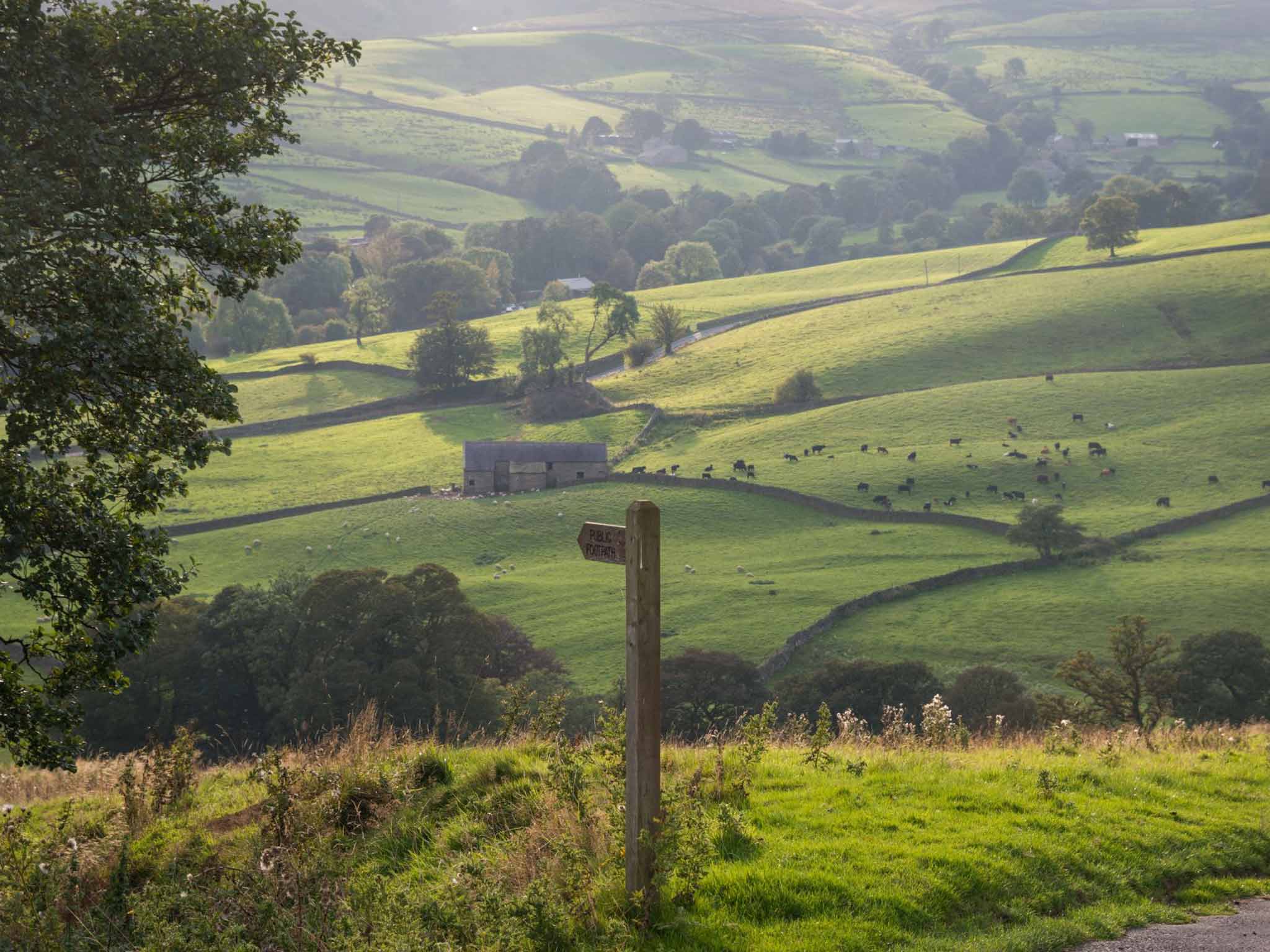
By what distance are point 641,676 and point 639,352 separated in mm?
106925

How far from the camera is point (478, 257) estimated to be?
6954 inches

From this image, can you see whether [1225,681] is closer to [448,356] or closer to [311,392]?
[448,356]

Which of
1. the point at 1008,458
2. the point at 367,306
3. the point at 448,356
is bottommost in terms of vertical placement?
the point at 1008,458

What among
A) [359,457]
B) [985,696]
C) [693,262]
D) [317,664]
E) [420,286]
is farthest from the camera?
[693,262]

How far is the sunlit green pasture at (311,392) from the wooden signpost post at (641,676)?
98492mm

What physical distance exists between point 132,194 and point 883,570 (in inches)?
2098

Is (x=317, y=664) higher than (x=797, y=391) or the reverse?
the reverse

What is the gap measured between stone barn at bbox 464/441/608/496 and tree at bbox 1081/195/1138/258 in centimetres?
7028

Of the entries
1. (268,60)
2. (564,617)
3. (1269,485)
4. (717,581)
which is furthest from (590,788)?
(1269,485)

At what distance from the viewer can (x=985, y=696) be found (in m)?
42.5

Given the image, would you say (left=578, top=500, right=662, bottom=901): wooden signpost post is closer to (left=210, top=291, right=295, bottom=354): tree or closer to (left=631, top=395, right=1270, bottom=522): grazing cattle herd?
(left=631, top=395, right=1270, bottom=522): grazing cattle herd

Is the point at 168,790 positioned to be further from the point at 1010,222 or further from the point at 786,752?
the point at 1010,222

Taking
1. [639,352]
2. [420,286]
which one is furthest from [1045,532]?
[420,286]

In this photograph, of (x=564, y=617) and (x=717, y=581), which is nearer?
(x=564, y=617)
